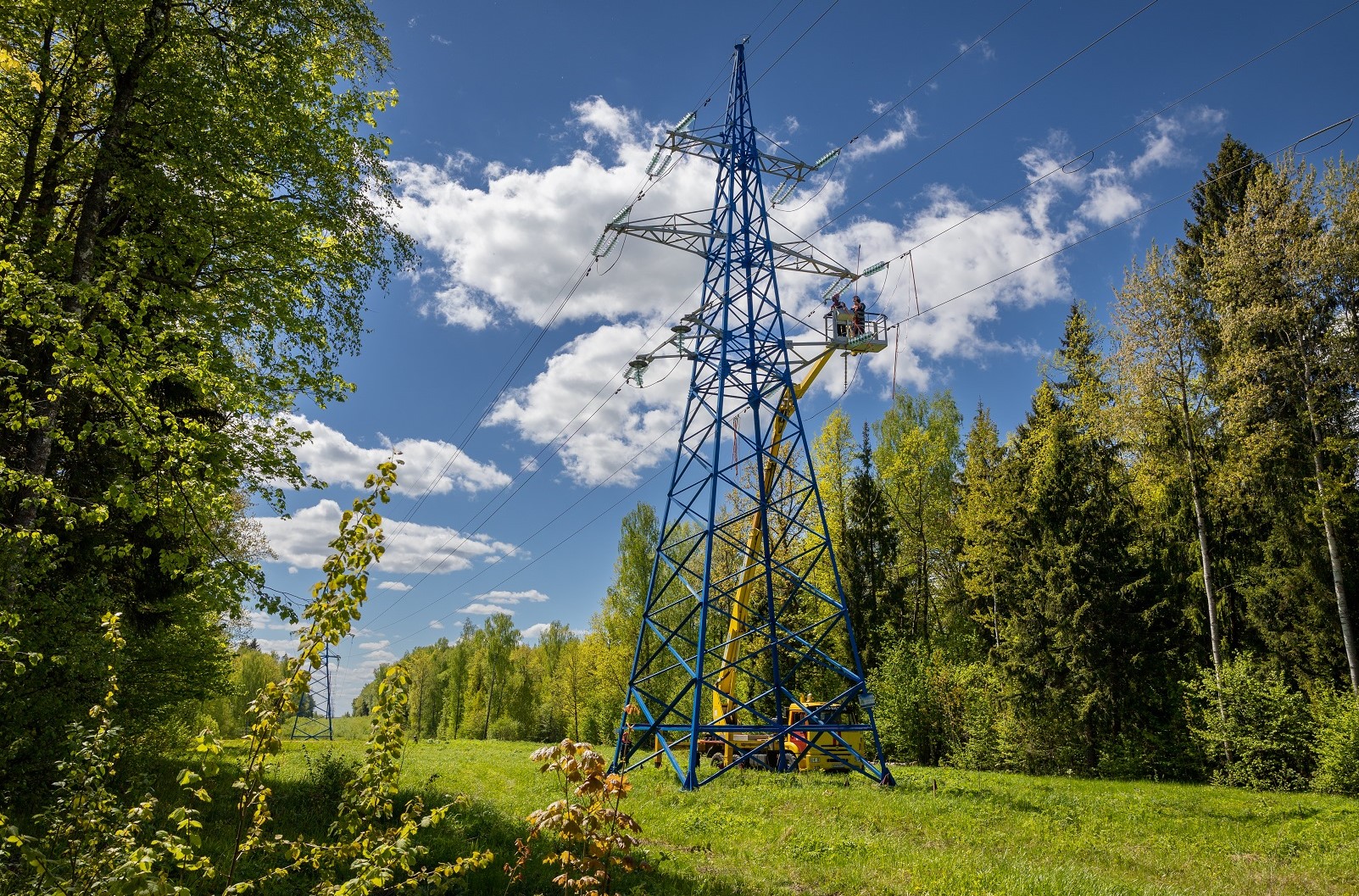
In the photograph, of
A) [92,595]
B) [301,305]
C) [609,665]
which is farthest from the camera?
[609,665]

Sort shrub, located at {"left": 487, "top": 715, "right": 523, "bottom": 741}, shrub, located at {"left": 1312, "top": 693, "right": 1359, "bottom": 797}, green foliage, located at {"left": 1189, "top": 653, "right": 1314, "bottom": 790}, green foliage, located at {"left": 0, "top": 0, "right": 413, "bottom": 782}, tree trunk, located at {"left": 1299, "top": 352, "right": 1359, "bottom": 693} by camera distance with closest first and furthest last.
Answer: green foliage, located at {"left": 0, "top": 0, "right": 413, "bottom": 782}
shrub, located at {"left": 1312, "top": 693, "right": 1359, "bottom": 797}
tree trunk, located at {"left": 1299, "top": 352, "right": 1359, "bottom": 693}
green foliage, located at {"left": 1189, "top": 653, "right": 1314, "bottom": 790}
shrub, located at {"left": 487, "top": 715, "right": 523, "bottom": 741}

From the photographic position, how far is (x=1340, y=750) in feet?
47.4

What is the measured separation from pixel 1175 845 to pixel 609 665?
27.2 metres

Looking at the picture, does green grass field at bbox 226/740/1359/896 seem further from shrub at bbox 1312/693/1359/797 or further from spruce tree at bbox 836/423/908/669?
spruce tree at bbox 836/423/908/669

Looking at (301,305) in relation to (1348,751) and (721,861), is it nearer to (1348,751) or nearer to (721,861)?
(721,861)

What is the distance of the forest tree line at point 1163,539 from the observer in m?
16.3

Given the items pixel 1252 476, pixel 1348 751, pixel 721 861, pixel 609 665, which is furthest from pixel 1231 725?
pixel 609 665

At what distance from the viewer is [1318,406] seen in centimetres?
1619

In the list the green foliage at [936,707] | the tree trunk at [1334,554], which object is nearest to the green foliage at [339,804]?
the tree trunk at [1334,554]

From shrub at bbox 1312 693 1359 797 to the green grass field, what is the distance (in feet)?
3.03

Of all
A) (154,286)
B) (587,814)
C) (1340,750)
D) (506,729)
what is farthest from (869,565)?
(506,729)

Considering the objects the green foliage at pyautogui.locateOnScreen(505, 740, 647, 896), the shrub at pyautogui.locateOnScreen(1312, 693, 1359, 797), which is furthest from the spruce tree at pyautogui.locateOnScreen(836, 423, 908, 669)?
the green foliage at pyautogui.locateOnScreen(505, 740, 647, 896)

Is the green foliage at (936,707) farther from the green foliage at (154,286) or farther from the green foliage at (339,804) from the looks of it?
the green foliage at (339,804)

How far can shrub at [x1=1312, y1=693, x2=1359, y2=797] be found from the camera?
14.3 meters
